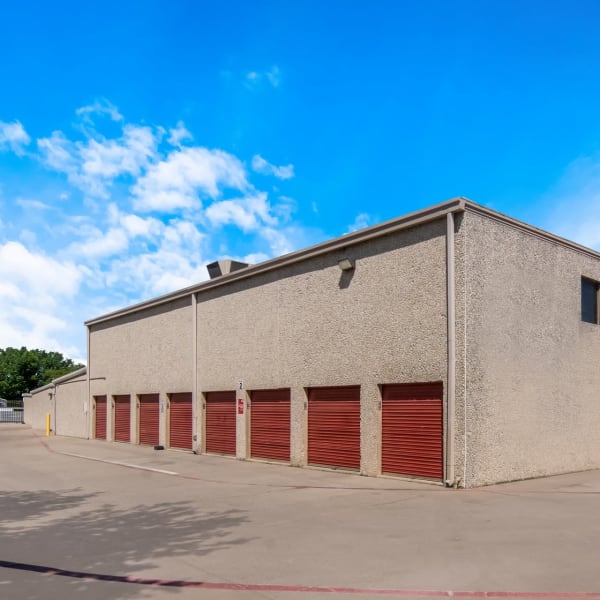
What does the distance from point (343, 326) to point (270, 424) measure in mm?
4407

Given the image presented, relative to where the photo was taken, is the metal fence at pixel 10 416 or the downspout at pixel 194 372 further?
the metal fence at pixel 10 416

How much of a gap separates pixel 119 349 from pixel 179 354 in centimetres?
581

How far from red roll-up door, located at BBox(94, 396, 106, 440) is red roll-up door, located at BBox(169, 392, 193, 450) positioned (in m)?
6.85

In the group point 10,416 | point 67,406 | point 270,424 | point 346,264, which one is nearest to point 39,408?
point 67,406

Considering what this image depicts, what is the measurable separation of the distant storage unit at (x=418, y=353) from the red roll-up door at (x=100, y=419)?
30.5 ft

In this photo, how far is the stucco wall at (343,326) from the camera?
14.6 metres

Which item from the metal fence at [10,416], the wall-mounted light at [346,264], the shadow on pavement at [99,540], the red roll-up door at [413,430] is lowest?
the metal fence at [10,416]

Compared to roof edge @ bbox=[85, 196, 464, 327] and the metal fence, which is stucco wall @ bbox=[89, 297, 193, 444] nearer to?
roof edge @ bbox=[85, 196, 464, 327]

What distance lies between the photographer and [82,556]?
803cm

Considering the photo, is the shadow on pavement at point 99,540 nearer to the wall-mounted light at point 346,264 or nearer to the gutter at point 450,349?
the gutter at point 450,349

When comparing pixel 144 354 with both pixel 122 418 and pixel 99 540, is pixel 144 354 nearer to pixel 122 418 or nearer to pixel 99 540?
pixel 122 418

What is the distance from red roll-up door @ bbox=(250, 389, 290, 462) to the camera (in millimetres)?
18669

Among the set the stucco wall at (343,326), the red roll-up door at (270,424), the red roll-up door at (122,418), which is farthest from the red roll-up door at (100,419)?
the red roll-up door at (270,424)

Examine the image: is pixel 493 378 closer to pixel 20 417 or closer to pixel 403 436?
pixel 403 436
